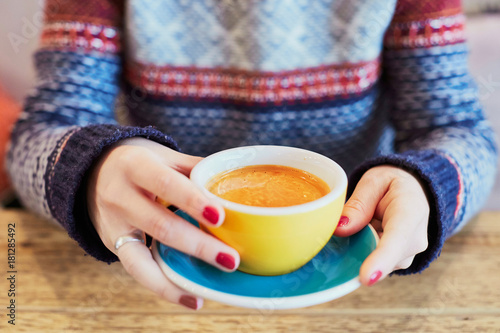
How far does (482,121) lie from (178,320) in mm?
662

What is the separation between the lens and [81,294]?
0.59 metres

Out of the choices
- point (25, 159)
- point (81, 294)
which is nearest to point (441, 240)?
point (81, 294)

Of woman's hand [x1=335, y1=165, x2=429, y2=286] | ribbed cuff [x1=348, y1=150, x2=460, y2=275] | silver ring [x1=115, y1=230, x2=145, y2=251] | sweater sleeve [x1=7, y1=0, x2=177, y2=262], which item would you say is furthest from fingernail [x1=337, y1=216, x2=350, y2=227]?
sweater sleeve [x1=7, y1=0, x2=177, y2=262]

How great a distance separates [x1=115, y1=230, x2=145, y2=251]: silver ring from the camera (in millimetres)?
459

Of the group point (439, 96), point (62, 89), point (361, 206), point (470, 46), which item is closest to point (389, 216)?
point (361, 206)

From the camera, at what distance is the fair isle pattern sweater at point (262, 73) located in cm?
76

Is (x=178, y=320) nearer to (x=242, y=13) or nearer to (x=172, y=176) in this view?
(x=172, y=176)

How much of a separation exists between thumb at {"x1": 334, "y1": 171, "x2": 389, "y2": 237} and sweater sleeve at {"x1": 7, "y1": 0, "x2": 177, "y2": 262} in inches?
14.8

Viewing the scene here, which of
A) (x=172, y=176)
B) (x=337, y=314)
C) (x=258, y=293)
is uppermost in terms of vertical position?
(x=172, y=176)

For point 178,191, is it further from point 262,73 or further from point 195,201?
point 262,73

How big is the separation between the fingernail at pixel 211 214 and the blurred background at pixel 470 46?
2.95 ft

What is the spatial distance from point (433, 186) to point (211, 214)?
301mm

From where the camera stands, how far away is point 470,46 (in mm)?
1228

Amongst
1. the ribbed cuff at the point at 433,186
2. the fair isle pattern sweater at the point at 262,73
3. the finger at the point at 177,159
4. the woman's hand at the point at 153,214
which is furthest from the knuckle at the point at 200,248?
the fair isle pattern sweater at the point at 262,73
